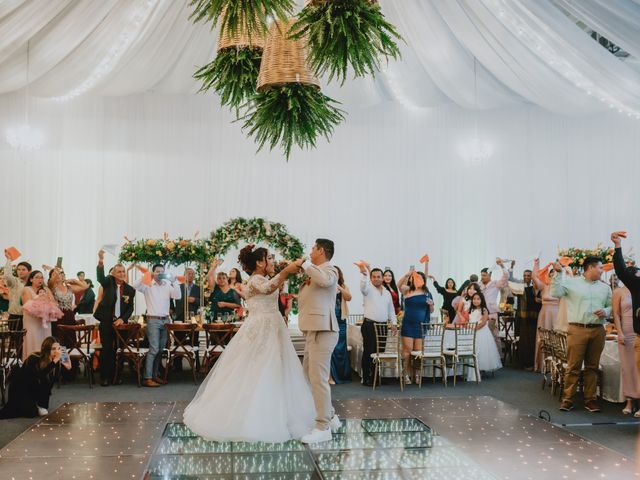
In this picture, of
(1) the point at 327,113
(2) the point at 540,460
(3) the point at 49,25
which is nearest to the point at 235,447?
(2) the point at 540,460

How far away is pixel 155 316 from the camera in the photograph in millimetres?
8859

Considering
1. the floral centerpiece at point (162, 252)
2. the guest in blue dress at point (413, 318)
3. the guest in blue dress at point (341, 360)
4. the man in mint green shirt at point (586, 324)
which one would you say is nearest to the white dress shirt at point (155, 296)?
the floral centerpiece at point (162, 252)

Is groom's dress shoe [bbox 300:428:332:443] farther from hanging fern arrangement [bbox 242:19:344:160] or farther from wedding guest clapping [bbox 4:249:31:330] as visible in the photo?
wedding guest clapping [bbox 4:249:31:330]

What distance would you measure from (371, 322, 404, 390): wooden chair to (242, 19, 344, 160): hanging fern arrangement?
6.50 meters

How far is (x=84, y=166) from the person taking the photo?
13.7 metres

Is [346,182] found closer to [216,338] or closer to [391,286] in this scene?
[391,286]

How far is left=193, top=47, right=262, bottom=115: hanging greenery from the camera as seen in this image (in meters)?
2.25

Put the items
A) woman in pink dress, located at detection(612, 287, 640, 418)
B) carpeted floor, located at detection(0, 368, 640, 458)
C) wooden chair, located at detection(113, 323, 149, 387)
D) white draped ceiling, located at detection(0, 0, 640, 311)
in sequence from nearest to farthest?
carpeted floor, located at detection(0, 368, 640, 458)
woman in pink dress, located at detection(612, 287, 640, 418)
wooden chair, located at detection(113, 323, 149, 387)
white draped ceiling, located at detection(0, 0, 640, 311)

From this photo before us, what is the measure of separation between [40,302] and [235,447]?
13.1ft

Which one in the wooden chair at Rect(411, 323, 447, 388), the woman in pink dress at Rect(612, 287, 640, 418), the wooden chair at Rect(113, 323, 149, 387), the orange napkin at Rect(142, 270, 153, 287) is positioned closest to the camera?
the woman in pink dress at Rect(612, 287, 640, 418)

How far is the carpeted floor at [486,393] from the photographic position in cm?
600

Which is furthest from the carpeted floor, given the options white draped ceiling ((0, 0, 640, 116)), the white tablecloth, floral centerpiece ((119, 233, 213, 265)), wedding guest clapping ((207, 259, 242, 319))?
white draped ceiling ((0, 0, 640, 116))

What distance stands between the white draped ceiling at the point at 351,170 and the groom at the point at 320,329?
6.77 m

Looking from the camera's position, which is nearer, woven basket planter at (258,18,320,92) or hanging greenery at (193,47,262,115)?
woven basket planter at (258,18,320,92)
